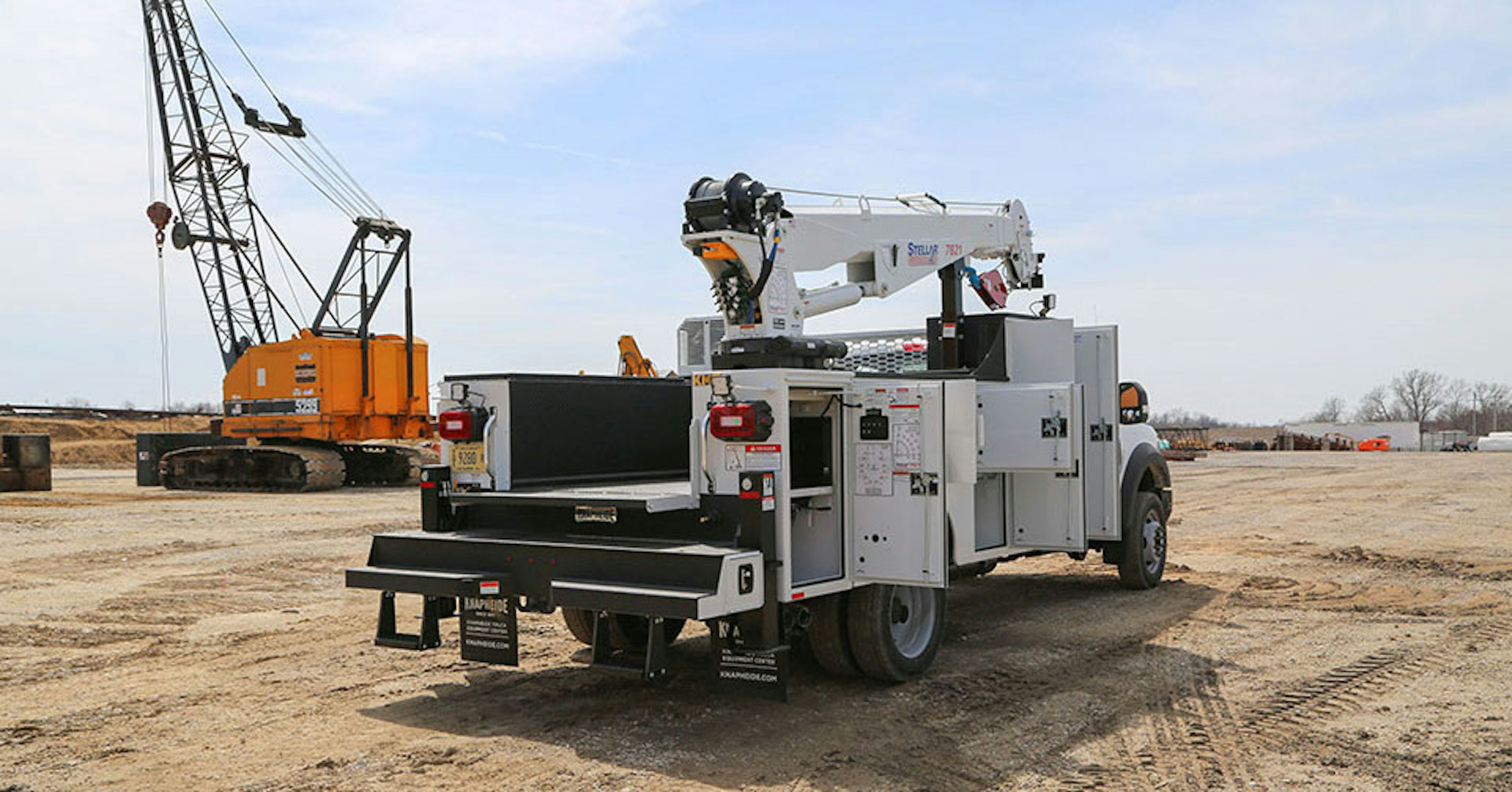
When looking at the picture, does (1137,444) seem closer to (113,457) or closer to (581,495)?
(581,495)

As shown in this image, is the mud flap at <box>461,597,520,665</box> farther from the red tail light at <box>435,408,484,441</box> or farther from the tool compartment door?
the tool compartment door

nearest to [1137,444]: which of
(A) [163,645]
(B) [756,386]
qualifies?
(B) [756,386]

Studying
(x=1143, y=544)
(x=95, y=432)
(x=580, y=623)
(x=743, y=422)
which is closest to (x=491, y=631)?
(x=580, y=623)

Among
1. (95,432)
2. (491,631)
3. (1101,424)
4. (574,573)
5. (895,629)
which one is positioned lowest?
(895,629)

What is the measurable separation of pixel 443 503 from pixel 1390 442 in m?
79.2

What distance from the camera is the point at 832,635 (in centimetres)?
702

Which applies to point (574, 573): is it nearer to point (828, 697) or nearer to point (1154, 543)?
point (828, 697)

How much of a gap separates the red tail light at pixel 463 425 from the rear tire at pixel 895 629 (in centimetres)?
226

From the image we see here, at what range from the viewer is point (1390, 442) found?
75.8 meters

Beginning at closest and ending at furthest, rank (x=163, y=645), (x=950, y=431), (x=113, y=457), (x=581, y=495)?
(x=581, y=495) → (x=950, y=431) → (x=163, y=645) → (x=113, y=457)

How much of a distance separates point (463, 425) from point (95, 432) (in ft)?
156

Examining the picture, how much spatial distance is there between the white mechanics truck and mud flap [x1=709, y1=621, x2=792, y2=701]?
0.01 m

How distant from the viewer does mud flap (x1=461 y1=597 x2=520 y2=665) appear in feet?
21.6

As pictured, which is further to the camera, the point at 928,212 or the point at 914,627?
the point at 928,212
